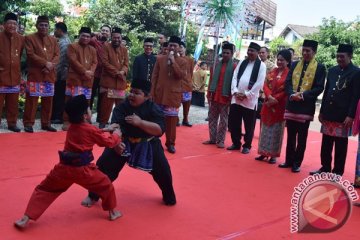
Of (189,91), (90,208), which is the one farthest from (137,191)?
(189,91)

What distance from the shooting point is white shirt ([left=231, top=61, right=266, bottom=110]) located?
245 inches

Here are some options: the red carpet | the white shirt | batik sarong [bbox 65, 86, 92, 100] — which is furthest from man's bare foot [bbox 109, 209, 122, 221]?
batik sarong [bbox 65, 86, 92, 100]

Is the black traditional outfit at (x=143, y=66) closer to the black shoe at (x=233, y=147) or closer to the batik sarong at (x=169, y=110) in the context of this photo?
the batik sarong at (x=169, y=110)

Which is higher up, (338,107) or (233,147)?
(338,107)

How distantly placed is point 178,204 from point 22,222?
140cm

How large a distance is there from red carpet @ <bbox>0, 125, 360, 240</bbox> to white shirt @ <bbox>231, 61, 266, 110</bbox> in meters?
0.89

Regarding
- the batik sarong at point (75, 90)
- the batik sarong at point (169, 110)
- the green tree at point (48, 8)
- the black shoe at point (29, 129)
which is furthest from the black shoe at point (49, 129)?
the green tree at point (48, 8)

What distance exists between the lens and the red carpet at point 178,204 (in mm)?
3195

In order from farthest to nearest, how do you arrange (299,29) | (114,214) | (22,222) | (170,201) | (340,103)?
(299,29) → (340,103) → (170,201) → (114,214) → (22,222)

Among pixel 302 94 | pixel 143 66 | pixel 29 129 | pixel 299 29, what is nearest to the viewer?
pixel 302 94

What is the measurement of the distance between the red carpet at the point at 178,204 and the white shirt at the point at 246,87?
0.89 m

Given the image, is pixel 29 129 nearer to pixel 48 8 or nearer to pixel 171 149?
pixel 171 149

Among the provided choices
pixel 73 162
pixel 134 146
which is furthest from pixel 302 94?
pixel 73 162

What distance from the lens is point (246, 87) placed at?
630 centimetres
